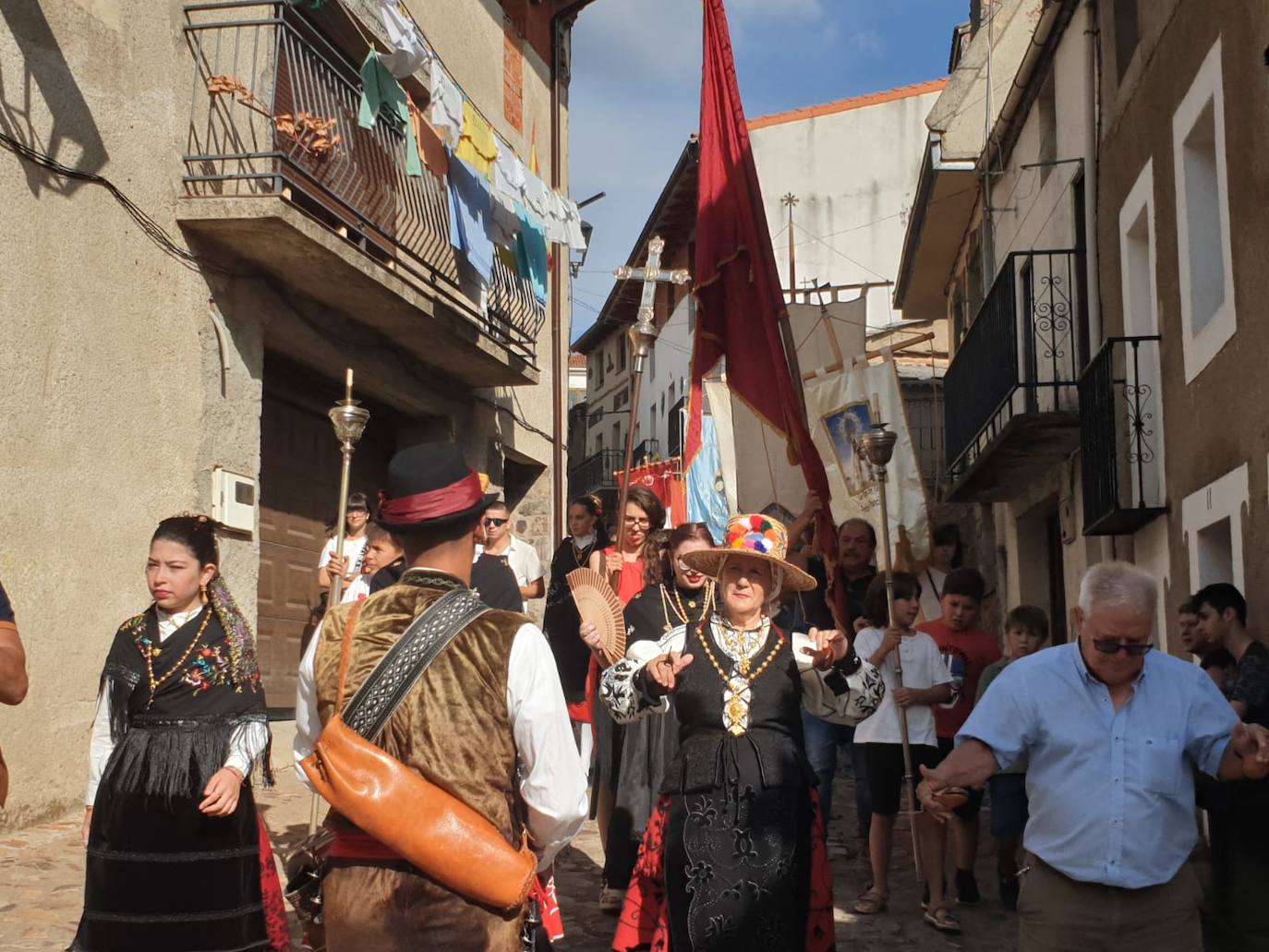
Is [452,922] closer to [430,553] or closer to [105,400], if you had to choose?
[430,553]

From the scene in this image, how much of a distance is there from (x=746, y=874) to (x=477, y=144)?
9.57 metres

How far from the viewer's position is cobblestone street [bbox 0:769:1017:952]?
6.27m

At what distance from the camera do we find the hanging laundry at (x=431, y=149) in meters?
12.8

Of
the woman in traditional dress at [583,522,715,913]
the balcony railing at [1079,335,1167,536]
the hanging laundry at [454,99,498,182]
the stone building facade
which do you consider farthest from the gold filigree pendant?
the hanging laundry at [454,99,498,182]

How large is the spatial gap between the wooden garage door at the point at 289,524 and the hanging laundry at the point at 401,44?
293 centimetres

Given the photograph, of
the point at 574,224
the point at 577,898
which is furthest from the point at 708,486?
the point at 577,898

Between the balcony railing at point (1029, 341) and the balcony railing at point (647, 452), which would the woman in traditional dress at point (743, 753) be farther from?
the balcony railing at point (647, 452)

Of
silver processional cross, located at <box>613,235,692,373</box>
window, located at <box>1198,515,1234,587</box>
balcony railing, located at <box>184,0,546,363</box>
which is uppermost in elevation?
balcony railing, located at <box>184,0,546,363</box>

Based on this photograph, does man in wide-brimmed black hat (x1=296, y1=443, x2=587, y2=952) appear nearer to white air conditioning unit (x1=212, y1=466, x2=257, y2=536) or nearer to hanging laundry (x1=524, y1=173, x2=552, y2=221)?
white air conditioning unit (x1=212, y1=466, x2=257, y2=536)

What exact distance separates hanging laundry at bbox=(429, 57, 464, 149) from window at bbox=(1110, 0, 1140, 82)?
5482 millimetres

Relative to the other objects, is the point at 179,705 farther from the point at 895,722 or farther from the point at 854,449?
the point at 854,449

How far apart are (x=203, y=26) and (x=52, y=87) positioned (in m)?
1.58

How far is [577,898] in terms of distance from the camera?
719 centimetres

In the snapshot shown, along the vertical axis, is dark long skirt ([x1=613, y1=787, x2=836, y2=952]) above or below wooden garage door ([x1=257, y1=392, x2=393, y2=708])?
below
